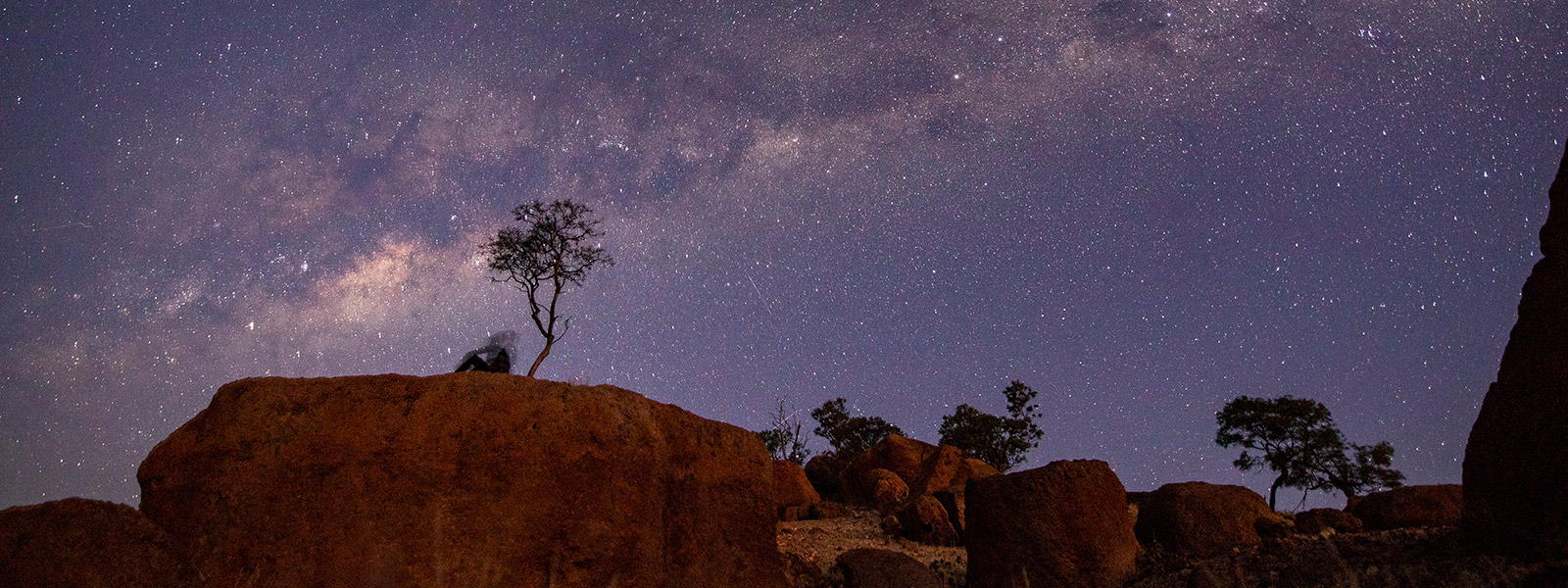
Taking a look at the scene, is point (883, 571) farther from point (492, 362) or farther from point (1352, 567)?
point (492, 362)

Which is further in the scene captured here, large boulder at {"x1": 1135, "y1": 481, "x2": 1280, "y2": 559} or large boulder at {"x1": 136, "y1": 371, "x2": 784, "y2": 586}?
large boulder at {"x1": 1135, "y1": 481, "x2": 1280, "y2": 559}

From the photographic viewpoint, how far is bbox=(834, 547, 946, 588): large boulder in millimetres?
12141

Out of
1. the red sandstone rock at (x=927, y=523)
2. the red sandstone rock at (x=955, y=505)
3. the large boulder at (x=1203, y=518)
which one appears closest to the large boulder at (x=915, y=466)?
the red sandstone rock at (x=955, y=505)

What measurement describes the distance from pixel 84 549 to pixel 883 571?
10.2 metres

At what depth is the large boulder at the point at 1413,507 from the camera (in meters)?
13.3

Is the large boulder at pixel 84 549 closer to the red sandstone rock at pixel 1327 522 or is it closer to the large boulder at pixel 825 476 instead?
the red sandstone rock at pixel 1327 522

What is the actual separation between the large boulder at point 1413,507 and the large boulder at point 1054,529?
595 centimetres

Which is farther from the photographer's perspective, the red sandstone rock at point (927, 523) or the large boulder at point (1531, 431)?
the red sandstone rock at point (927, 523)

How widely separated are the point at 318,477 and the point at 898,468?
2106cm

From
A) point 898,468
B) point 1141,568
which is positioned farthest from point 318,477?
point 898,468

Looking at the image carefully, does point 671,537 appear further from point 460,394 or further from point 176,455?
point 176,455

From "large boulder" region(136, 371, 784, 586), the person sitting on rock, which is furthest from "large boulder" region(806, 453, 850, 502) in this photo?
"large boulder" region(136, 371, 784, 586)

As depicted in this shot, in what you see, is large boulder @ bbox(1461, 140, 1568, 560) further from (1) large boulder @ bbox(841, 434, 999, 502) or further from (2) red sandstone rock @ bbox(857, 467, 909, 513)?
(2) red sandstone rock @ bbox(857, 467, 909, 513)

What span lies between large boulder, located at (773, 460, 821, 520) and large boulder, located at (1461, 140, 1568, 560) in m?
15.5
